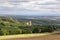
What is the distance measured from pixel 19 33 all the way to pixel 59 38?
42 cm

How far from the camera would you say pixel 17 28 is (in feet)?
5.03

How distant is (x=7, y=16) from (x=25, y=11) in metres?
0.20

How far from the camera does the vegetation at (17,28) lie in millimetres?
1518

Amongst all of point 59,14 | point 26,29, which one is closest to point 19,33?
point 26,29

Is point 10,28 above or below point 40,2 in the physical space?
below

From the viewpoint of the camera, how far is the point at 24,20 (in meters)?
1.53

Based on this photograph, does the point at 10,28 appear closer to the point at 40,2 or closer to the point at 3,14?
the point at 3,14

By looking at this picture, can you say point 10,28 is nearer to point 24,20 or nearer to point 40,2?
point 24,20

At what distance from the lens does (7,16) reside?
60.2 inches

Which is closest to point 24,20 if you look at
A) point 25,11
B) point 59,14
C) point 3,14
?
point 25,11

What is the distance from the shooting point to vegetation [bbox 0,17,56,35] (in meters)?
1.52

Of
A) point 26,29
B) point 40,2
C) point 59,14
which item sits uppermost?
point 40,2

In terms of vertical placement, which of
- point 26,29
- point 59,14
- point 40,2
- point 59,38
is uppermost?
point 40,2

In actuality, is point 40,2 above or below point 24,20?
above
